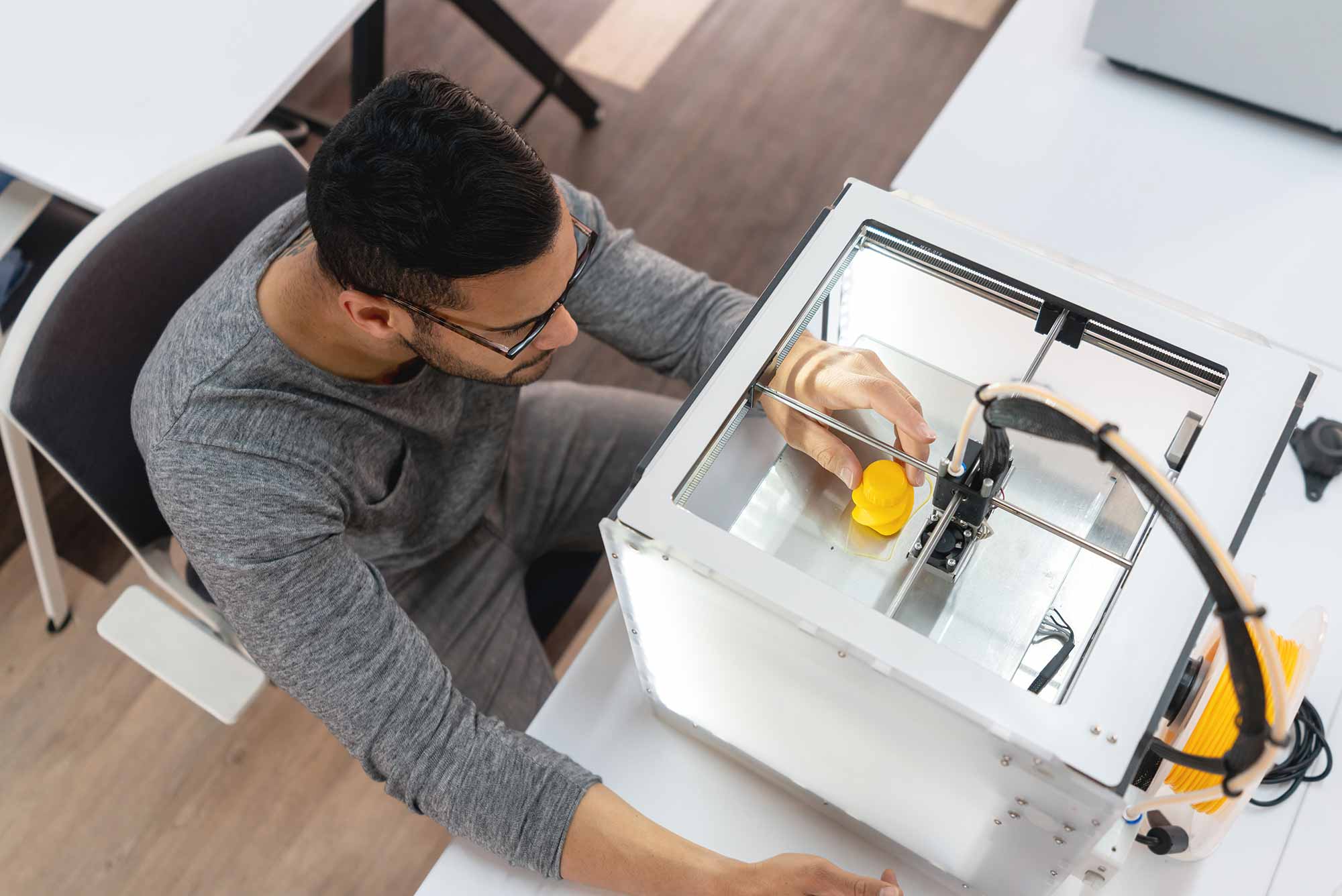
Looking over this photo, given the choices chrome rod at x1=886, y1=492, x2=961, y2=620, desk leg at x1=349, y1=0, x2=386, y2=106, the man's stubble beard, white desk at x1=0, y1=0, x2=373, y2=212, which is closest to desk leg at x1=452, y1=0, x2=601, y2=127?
desk leg at x1=349, y1=0, x2=386, y2=106

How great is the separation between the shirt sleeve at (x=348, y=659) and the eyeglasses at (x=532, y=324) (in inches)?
7.5

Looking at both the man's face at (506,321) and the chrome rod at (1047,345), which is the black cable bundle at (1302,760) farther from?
the man's face at (506,321)

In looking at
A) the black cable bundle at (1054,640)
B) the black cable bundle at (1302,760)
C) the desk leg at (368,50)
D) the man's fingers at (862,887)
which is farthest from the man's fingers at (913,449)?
the desk leg at (368,50)

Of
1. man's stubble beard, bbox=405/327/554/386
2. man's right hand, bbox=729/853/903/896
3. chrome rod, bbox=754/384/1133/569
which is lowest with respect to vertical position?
man's right hand, bbox=729/853/903/896

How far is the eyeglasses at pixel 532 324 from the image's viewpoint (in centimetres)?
83

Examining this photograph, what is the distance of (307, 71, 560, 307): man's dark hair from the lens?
745 mm

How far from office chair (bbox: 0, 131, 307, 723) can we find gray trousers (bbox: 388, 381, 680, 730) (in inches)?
8.7

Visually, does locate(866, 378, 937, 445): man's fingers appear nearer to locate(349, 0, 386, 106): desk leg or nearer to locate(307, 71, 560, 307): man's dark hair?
locate(307, 71, 560, 307): man's dark hair

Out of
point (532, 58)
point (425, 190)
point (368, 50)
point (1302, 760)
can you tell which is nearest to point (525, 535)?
point (425, 190)

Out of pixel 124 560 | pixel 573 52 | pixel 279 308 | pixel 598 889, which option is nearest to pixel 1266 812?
pixel 598 889

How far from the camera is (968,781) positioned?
24.3 inches

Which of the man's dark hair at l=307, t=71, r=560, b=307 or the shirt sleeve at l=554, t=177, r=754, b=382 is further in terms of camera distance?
the shirt sleeve at l=554, t=177, r=754, b=382

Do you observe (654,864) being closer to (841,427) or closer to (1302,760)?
(841,427)

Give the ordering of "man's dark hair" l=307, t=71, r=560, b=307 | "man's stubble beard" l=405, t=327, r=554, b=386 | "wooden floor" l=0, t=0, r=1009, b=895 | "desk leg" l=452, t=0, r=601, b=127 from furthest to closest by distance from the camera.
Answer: "desk leg" l=452, t=0, r=601, b=127 < "wooden floor" l=0, t=0, r=1009, b=895 < "man's stubble beard" l=405, t=327, r=554, b=386 < "man's dark hair" l=307, t=71, r=560, b=307
